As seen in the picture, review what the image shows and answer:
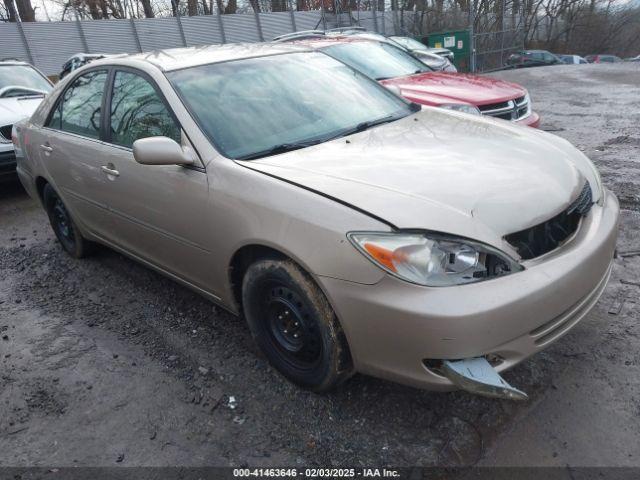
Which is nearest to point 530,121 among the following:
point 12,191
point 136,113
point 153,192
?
point 136,113

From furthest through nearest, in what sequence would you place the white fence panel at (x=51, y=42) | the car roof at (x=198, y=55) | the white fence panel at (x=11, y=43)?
the white fence panel at (x=51, y=42) < the white fence panel at (x=11, y=43) < the car roof at (x=198, y=55)

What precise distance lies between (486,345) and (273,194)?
1113mm

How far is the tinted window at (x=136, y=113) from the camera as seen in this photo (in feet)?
9.95

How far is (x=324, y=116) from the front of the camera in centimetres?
313

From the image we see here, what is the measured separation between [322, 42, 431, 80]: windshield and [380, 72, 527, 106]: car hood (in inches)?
10.3

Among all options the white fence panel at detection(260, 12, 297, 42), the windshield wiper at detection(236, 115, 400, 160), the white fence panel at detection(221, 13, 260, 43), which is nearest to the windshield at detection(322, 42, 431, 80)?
→ the windshield wiper at detection(236, 115, 400, 160)

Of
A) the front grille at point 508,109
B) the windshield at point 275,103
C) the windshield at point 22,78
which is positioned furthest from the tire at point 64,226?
the front grille at point 508,109

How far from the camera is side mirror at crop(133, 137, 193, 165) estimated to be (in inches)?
106

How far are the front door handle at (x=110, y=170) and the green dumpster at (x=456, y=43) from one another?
19.5 meters

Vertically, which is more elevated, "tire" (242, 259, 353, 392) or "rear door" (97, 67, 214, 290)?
"rear door" (97, 67, 214, 290)

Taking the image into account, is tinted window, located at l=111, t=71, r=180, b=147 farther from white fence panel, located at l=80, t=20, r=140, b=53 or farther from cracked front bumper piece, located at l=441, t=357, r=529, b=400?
white fence panel, located at l=80, t=20, r=140, b=53

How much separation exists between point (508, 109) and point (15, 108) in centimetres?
615

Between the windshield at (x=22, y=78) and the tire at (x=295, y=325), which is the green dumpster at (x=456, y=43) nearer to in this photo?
the windshield at (x=22, y=78)

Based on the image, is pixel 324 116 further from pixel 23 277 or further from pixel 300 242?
pixel 23 277
